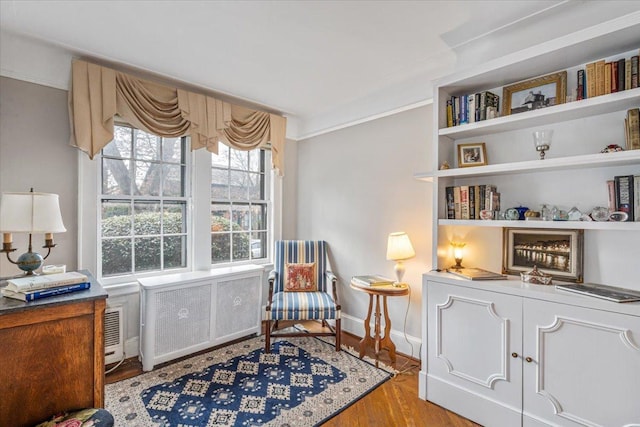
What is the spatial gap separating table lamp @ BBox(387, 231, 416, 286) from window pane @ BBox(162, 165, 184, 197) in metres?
2.14

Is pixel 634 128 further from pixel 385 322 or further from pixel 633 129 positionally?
pixel 385 322

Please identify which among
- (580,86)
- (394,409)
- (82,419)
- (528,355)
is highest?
(580,86)

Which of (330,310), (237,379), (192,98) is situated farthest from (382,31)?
(237,379)

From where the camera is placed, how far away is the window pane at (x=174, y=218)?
300cm

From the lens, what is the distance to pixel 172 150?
305 centimetres

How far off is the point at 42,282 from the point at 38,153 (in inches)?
51.8

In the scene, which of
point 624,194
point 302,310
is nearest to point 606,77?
point 624,194

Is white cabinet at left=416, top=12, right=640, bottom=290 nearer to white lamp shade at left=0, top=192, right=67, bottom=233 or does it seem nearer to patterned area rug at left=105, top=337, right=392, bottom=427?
patterned area rug at left=105, top=337, right=392, bottom=427

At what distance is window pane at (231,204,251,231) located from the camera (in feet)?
11.5

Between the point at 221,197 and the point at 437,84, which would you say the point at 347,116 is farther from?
the point at 221,197

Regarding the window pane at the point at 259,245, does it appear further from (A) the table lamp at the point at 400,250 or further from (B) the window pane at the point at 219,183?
(A) the table lamp at the point at 400,250

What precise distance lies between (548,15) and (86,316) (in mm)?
3113

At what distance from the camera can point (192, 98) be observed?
9.48 feet

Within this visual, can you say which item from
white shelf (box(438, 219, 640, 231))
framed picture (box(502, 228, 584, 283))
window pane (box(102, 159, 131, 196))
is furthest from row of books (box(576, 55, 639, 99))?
window pane (box(102, 159, 131, 196))
